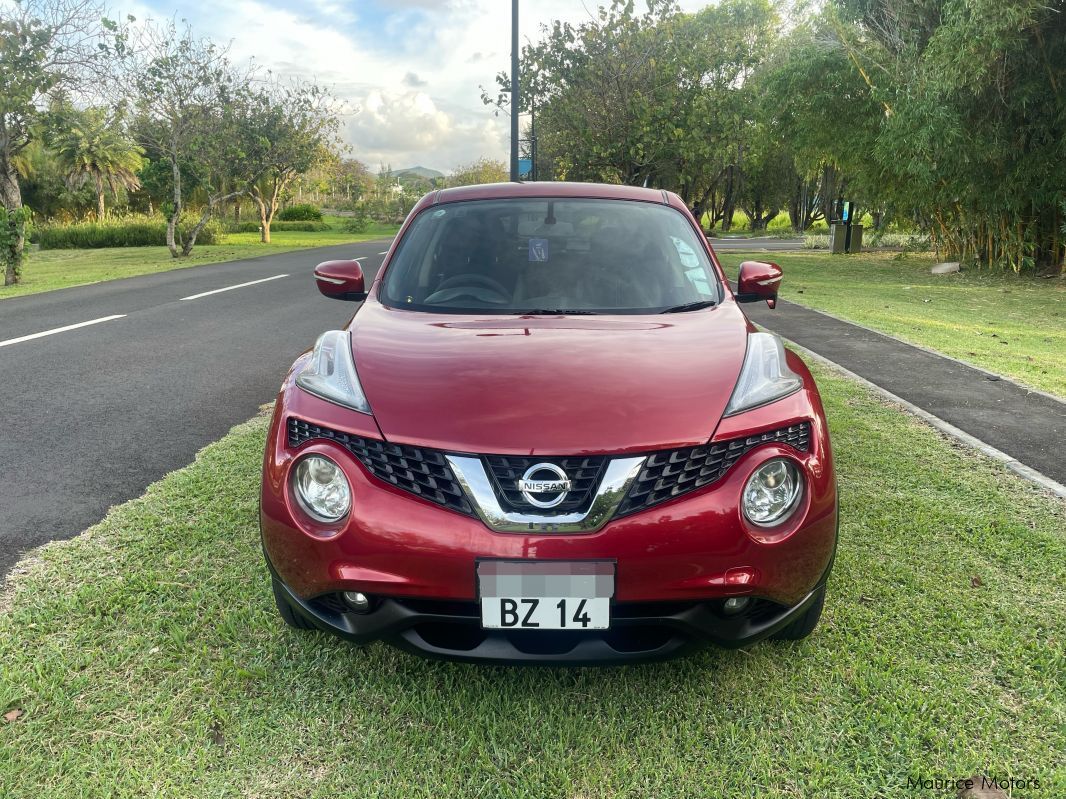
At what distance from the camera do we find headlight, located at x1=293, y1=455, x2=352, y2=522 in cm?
211

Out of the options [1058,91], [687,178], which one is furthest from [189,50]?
[1058,91]

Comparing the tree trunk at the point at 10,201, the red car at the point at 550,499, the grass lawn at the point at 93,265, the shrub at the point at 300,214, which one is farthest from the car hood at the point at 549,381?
the shrub at the point at 300,214

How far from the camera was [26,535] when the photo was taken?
335 cm

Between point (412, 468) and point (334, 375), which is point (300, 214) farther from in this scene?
point (412, 468)

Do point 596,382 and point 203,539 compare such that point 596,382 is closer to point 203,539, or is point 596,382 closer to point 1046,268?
point 203,539

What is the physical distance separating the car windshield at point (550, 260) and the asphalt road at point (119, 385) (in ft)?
6.36

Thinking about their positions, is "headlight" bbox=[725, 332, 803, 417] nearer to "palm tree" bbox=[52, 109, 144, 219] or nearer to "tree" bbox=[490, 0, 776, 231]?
"tree" bbox=[490, 0, 776, 231]

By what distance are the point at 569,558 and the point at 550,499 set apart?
16 centimetres

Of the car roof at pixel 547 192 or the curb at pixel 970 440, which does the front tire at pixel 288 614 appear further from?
the curb at pixel 970 440

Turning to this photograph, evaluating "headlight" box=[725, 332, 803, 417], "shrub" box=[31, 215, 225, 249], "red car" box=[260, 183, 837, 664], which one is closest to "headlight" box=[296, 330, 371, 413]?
"red car" box=[260, 183, 837, 664]

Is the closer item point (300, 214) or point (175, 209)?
point (175, 209)

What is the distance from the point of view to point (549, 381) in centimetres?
224

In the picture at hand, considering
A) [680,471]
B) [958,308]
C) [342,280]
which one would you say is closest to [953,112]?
[958,308]

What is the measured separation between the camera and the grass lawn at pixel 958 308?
302 inches
